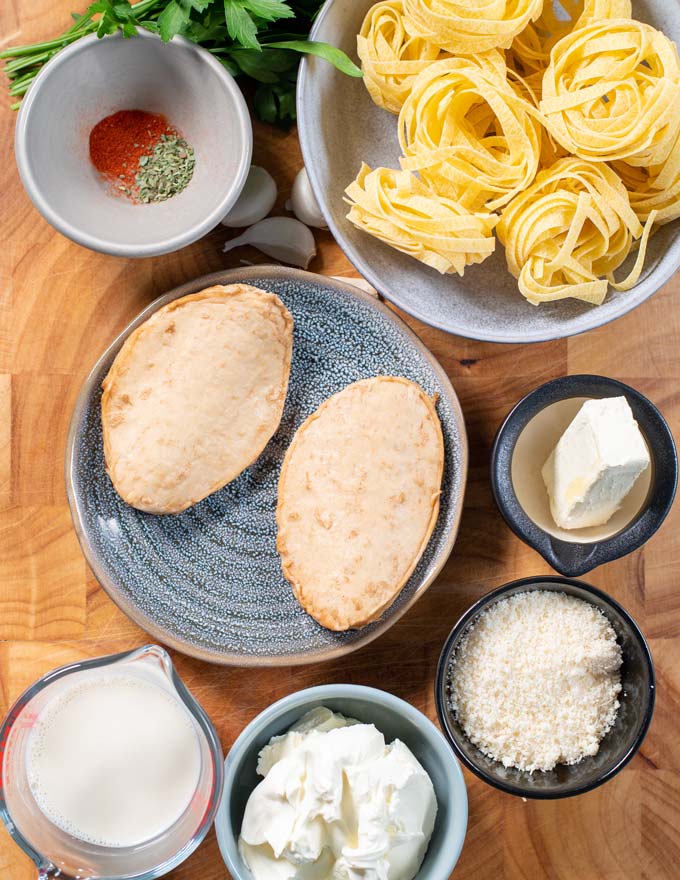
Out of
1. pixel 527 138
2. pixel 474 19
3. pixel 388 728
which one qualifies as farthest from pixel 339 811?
pixel 474 19

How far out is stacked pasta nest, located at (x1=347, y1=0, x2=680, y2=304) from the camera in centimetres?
92

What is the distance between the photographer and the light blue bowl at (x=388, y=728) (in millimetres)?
1039

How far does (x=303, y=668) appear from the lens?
1171 mm

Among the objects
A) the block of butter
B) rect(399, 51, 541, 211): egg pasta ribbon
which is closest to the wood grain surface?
A: the block of butter

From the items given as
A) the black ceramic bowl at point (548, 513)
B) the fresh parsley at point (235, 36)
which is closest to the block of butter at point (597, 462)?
the black ceramic bowl at point (548, 513)

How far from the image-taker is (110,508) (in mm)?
1119

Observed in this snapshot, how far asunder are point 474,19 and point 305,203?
0.31m

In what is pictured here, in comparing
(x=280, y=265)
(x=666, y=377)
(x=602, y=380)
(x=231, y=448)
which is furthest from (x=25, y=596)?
(x=666, y=377)

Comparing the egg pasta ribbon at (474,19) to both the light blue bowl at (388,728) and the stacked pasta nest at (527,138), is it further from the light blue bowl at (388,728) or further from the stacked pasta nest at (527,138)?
the light blue bowl at (388,728)

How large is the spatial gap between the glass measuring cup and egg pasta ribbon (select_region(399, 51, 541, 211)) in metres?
0.63

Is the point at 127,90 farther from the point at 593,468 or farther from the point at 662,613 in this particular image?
the point at 662,613

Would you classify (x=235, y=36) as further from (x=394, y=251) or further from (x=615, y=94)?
(x=615, y=94)

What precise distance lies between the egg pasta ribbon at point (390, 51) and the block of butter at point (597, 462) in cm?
44

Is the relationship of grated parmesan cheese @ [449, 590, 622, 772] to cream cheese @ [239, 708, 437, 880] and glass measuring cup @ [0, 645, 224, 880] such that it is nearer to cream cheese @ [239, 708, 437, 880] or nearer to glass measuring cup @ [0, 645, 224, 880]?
A: cream cheese @ [239, 708, 437, 880]
